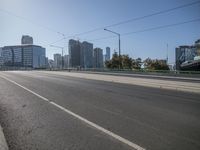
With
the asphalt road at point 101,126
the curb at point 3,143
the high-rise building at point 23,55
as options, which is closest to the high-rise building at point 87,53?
the high-rise building at point 23,55

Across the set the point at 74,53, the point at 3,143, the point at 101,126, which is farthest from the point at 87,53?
the point at 3,143

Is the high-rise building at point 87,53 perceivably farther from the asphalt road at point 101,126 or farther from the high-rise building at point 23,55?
the asphalt road at point 101,126

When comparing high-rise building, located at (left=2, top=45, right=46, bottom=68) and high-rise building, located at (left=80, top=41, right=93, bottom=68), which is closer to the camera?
high-rise building, located at (left=80, top=41, right=93, bottom=68)

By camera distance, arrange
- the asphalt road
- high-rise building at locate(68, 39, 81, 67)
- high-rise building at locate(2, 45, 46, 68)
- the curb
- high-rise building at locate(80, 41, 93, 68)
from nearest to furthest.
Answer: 1. the curb
2. the asphalt road
3. high-rise building at locate(68, 39, 81, 67)
4. high-rise building at locate(80, 41, 93, 68)
5. high-rise building at locate(2, 45, 46, 68)

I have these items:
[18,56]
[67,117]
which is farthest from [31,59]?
[67,117]

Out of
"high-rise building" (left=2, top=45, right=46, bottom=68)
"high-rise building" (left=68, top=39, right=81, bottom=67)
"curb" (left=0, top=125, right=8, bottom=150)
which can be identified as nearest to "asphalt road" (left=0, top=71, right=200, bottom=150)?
"curb" (left=0, top=125, right=8, bottom=150)

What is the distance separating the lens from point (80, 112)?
1129 centimetres

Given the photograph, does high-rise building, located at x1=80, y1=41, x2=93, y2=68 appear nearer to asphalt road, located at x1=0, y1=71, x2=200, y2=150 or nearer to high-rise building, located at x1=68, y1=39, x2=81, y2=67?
high-rise building, located at x1=68, y1=39, x2=81, y2=67

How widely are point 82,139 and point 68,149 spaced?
2.81 feet

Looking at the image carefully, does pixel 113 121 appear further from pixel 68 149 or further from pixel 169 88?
pixel 169 88

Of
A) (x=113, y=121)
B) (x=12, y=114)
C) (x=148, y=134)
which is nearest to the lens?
(x=148, y=134)

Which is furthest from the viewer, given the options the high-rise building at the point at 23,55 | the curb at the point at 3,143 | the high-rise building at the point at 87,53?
the high-rise building at the point at 23,55

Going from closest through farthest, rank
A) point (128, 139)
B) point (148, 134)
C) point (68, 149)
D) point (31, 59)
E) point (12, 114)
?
point (68, 149)
point (128, 139)
point (148, 134)
point (12, 114)
point (31, 59)

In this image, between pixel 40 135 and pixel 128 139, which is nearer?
pixel 128 139
